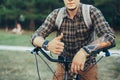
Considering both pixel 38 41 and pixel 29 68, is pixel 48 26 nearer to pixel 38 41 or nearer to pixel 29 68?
pixel 38 41

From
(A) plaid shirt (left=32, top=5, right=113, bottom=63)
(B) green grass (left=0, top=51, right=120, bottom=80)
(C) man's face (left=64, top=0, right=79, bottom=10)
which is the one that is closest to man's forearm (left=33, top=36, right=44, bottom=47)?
(A) plaid shirt (left=32, top=5, right=113, bottom=63)

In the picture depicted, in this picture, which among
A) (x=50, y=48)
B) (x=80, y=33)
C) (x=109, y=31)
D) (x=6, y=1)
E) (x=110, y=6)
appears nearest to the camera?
(x=50, y=48)

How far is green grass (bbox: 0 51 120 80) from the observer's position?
336 inches

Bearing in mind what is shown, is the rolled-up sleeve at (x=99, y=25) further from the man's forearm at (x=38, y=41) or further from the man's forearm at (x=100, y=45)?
the man's forearm at (x=38, y=41)

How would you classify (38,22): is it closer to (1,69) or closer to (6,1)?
(6,1)

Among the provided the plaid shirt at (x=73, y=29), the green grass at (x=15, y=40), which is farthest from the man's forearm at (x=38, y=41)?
the green grass at (x=15, y=40)

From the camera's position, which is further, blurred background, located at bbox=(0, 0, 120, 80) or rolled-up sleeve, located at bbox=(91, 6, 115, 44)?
blurred background, located at bbox=(0, 0, 120, 80)

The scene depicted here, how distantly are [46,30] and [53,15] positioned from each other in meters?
0.16

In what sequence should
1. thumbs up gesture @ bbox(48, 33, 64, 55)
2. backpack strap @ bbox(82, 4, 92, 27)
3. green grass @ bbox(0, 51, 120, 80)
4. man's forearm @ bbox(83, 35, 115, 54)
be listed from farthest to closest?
1. green grass @ bbox(0, 51, 120, 80)
2. backpack strap @ bbox(82, 4, 92, 27)
3. man's forearm @ bbox(83, 35, 115, 54)
4. thumbs up gesture @ bbox(48, 33, 64, 55)

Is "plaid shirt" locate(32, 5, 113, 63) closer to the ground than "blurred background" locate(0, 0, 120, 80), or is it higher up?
higher up

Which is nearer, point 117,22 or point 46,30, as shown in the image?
point 46,30

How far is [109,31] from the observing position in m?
3.11

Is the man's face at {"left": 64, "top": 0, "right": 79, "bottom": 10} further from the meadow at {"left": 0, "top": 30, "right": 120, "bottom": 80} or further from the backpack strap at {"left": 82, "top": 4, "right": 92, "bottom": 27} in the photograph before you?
the meadow at {"left": 0, "top": 30, "right": 120, "bottom": 80}

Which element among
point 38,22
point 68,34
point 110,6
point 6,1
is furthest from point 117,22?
point 68,34
